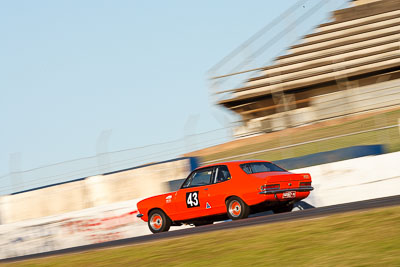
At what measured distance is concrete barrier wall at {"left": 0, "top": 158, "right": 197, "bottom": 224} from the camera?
1555 cm

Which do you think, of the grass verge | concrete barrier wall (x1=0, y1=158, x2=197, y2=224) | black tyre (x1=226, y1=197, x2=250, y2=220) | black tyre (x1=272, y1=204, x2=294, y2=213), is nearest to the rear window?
black tyre (x1=226, y1=197, x2=250, y2=220)

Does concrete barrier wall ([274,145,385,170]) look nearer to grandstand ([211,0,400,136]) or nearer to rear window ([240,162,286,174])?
rear window ([240,162,286,174])

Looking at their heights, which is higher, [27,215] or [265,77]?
[265,77]

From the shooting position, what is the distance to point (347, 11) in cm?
2662

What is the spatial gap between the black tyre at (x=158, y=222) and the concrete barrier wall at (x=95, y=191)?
2.33m

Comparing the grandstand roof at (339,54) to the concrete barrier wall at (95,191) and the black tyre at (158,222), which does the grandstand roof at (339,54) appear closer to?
the concrete barrier wall at (95,191)

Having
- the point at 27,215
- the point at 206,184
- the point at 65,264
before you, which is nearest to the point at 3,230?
the point at 27,215

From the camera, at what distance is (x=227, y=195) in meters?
11.7

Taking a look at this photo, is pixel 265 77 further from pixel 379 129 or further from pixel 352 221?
pixel 352 221

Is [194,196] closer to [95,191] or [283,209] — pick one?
[283,209]

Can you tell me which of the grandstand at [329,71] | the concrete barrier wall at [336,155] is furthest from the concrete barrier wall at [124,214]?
the grandstand at [329,71]

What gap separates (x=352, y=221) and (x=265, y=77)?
1779cm

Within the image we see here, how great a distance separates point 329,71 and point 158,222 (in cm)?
1338

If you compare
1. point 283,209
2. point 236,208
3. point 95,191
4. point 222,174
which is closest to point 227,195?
point 236,208
